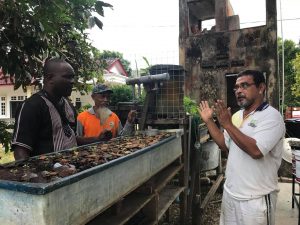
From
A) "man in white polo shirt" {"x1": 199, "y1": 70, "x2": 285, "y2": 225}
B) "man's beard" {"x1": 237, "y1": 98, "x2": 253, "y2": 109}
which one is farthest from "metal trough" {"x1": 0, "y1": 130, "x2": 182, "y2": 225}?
"man's beard" {"x1": 237, "y1": 98, "x2": 253, "y2": 109}

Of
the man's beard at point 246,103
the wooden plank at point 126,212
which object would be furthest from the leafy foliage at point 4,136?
the man's beard at point 246,103

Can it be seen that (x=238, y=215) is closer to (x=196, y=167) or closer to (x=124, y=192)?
(x=124, y=192)

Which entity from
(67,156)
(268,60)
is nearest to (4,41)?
(67,156)

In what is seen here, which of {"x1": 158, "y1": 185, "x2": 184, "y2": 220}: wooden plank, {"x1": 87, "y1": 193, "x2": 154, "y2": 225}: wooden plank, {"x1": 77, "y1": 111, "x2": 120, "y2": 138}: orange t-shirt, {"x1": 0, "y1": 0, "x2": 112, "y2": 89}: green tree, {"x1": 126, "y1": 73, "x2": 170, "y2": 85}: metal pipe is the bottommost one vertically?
{"x1": 158, "y1": 185, "x2": 184, "y2": 220}: wooden plank

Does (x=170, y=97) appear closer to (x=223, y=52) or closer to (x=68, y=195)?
(x=68, y=195)

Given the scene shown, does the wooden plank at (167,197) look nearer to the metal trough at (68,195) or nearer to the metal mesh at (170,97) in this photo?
the metal mesh at (170,97)

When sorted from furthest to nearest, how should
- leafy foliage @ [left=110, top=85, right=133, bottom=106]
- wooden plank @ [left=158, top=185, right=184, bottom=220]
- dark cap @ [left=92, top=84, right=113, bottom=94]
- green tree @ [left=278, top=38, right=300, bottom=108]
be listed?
green tree @ [left=278, top=38, right=300, bottom=108], leafy foliage @ [left=110, top=85, right=133, bottom=106], dark cap @ [left=92, top=84, right=113, bottom=94], wooden plank @ [left=158, top=185, right=184, bottom=220]

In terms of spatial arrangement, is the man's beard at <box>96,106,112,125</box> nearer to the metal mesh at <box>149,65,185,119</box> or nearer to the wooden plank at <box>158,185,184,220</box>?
the metal mesh at <box>149,65,185,119</box>

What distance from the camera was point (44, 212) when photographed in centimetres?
127

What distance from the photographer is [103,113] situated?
13.6 feet

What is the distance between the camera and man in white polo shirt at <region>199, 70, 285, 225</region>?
7.56 feet

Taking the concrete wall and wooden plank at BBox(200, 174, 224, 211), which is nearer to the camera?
wooden plank at BBox(200, 174, 224, 211)

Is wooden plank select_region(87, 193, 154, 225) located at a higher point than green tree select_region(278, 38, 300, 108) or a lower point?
lower

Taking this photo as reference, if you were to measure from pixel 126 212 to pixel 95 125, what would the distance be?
6.25 ft
